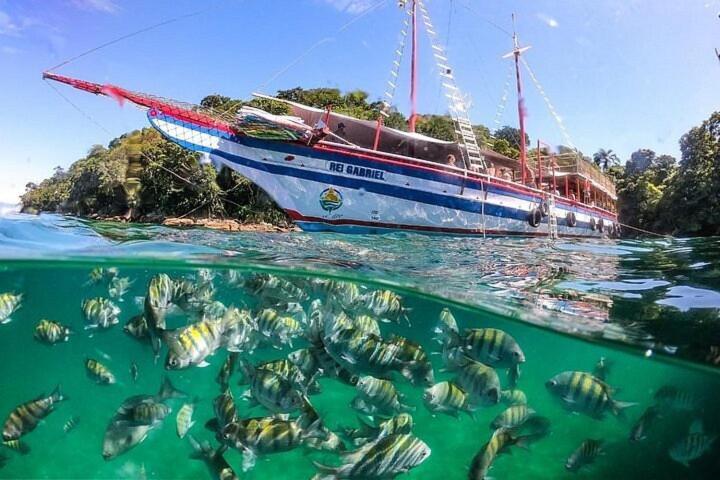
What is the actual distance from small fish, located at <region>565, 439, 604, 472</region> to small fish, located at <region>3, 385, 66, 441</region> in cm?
564

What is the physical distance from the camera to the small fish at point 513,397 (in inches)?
204

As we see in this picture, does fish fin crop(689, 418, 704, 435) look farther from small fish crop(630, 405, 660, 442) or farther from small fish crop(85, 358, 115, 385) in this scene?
small fish crop(85, 358, 115, 385)

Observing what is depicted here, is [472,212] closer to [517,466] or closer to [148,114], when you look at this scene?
[517,466]

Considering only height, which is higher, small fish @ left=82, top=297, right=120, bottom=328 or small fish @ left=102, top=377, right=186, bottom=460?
small fish @ left=82, top=297, right=120, bottom=328

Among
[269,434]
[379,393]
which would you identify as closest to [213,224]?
[379,393]

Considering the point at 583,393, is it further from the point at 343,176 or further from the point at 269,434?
the point at 343,176

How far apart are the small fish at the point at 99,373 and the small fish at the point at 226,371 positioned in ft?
5.63

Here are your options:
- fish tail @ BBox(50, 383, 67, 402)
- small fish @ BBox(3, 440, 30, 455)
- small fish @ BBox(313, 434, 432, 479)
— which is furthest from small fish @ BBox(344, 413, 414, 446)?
small fish @ BBox(3, 440, 30, 455)

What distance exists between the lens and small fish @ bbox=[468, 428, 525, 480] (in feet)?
14.0

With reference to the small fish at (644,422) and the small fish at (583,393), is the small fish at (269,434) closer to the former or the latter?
the small fish at (583,393)

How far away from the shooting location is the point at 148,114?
16.4 m

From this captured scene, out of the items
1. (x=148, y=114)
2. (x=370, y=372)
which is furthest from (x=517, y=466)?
(x=148, y=114)

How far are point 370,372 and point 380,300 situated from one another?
78.4 inches

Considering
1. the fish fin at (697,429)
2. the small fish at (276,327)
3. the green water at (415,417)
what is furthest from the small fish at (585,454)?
the small fish at (276,327)
